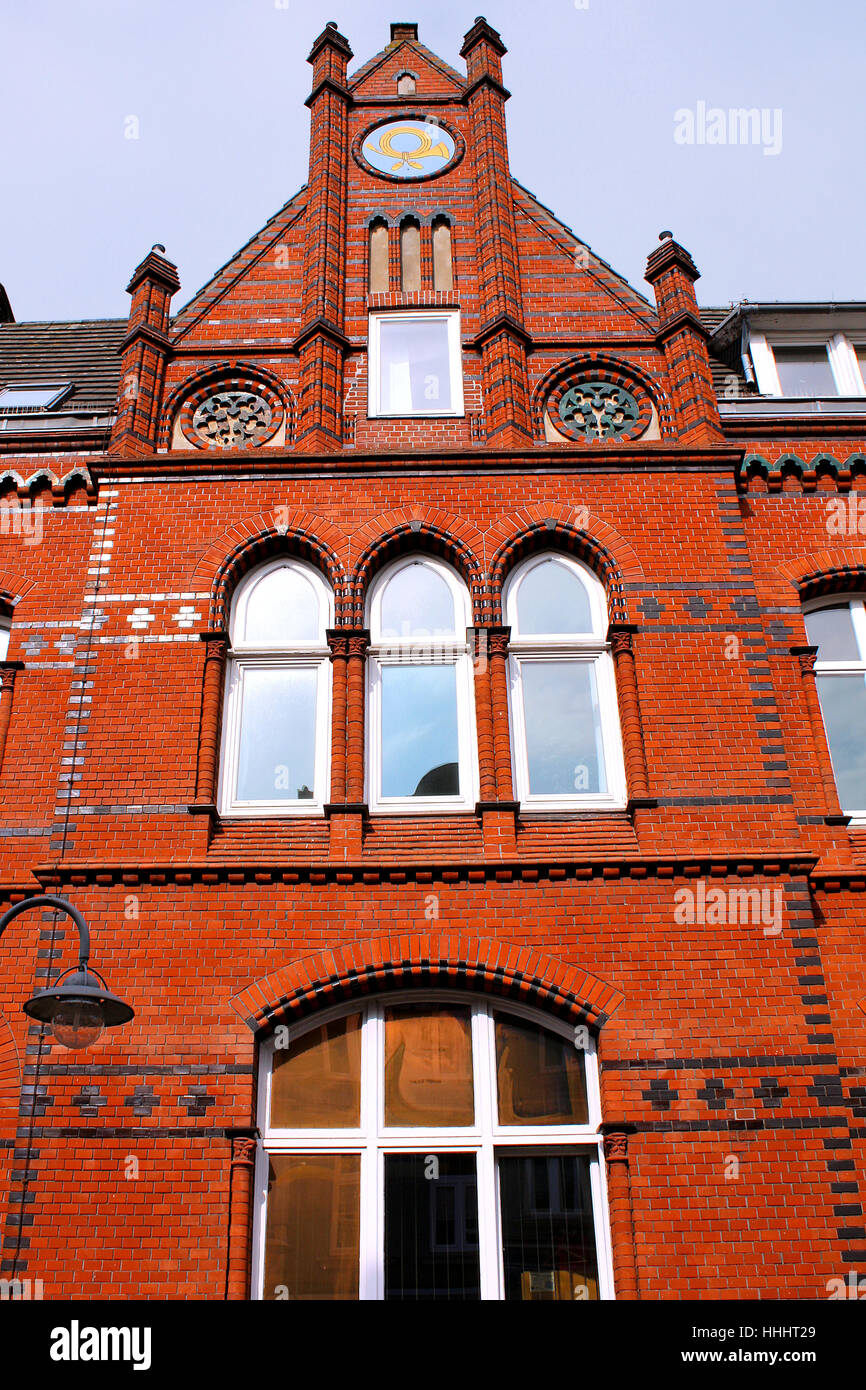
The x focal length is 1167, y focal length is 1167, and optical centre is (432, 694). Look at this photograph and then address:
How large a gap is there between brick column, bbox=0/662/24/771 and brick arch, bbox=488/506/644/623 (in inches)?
164

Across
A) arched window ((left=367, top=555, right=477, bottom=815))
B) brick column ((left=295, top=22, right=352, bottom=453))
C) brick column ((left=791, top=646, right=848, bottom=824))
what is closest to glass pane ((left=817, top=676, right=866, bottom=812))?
brick column ((left=791, top=646, right=848, bottom=824))

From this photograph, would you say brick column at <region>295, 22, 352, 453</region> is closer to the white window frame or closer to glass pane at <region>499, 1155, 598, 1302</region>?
the white window frame

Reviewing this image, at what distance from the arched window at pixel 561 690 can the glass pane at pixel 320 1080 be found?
7.44 ft

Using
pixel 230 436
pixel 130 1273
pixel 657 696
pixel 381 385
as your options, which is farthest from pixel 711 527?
pixel 130 1273

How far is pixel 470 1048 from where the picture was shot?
8.38 metres

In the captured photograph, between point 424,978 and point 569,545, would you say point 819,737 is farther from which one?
point 424,978

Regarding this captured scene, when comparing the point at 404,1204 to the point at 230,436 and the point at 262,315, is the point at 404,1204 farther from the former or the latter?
the point at 262,315

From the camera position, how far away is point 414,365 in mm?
11289

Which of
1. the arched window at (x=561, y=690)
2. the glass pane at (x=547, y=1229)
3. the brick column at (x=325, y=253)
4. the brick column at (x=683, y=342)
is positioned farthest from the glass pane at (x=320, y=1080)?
the brick column at (x=683, y=342)

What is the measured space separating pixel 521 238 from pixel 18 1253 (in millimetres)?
10083

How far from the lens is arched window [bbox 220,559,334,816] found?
9258mm

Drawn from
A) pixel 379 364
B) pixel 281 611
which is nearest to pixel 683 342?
pixel 379 364

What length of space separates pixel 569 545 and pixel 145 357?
4428 mm

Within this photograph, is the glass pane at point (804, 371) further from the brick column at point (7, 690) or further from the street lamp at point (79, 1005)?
the street lamp at point (79, 1005)
